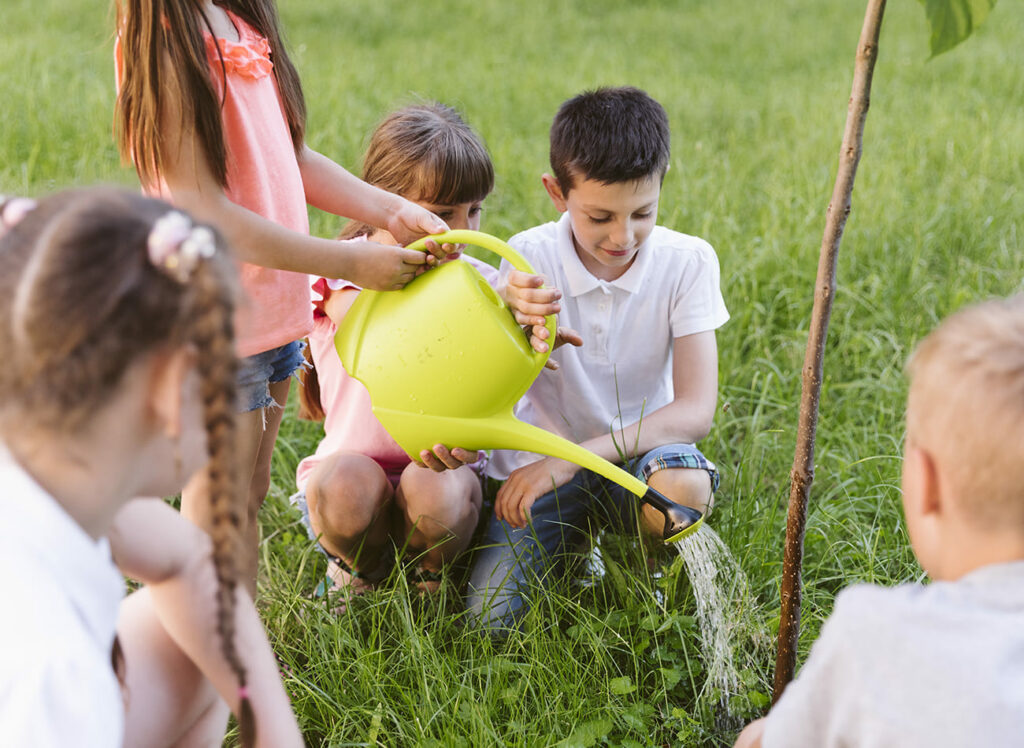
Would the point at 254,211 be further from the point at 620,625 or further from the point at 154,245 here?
the point at 620,625

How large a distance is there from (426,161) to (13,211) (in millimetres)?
1115

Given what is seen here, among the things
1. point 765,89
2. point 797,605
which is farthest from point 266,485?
point 765,89

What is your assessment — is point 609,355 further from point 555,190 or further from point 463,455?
point 463,455

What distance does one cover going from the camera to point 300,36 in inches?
241

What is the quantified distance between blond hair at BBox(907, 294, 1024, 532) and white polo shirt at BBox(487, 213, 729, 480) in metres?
0.97

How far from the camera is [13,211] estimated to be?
2.92 ft

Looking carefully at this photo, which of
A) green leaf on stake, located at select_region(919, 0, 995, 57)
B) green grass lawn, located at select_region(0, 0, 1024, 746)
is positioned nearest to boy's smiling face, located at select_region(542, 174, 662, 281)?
green grass lawn, located at select_region(0, 0, 1024, 746)

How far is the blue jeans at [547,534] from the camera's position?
5.73ft

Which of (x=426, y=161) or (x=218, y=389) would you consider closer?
(x=218, y=389)

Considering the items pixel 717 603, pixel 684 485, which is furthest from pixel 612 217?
pixel 717 603

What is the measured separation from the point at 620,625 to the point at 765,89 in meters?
4.22

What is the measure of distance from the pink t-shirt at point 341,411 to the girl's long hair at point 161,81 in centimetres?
47

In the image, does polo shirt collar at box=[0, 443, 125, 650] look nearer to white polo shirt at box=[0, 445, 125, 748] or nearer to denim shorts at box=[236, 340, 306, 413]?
white polo shirt at box=[0, 445, 125, 748]

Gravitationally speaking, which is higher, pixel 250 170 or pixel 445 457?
pixel 250 170
